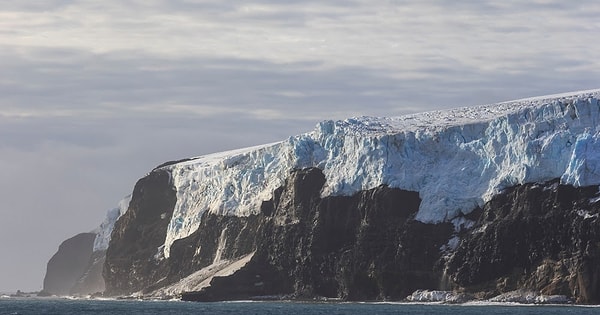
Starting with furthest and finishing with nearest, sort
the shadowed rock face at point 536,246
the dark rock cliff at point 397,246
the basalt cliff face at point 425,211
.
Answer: the basalt cliff face at point 425,211 → the dark rock cliff at point 397,246 → the shadowed rock face at point 536,246

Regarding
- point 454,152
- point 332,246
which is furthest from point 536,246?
point 332,246

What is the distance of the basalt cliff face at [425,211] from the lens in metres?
151

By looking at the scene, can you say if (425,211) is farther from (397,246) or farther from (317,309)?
(317,309)

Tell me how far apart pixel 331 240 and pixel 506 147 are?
23759 mm

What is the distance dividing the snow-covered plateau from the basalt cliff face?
0.51 ft

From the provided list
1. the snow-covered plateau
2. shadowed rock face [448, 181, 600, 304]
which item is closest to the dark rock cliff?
shadowed rock face [448, 181, 600, 304]

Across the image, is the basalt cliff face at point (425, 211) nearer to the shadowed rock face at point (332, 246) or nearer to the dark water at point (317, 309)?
the shadowed rock face at point (332, 246)

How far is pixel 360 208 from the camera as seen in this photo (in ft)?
551

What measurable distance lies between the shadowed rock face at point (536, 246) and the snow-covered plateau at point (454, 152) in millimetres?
2068

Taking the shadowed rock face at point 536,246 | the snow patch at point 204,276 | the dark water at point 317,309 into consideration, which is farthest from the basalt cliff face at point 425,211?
the dark water at point 317,309

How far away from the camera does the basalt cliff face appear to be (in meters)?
151

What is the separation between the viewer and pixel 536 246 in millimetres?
150750

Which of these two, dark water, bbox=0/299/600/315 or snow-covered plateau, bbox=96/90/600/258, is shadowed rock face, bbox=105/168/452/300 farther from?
dark water, bbox=0/299/600/315

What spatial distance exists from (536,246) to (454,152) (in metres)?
18.9
